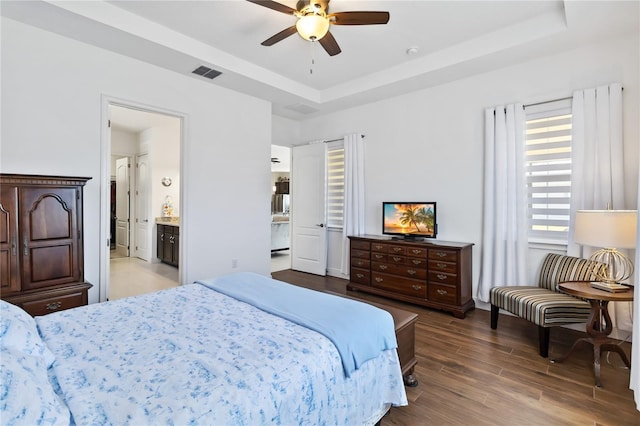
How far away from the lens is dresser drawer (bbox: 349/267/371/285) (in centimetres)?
448

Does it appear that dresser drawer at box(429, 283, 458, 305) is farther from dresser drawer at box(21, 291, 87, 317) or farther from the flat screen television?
dresser drawer at box(21, 291, 87, 317)

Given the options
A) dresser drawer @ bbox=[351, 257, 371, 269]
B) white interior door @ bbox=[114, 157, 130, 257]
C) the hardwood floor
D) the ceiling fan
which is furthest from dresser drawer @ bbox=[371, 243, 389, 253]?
white interior door @ bbox=[114, 157, 130, 257]

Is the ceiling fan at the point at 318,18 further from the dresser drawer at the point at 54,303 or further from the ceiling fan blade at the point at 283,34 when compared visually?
the dresser drawer at the point at 54,303

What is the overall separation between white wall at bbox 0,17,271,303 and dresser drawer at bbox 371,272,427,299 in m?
1.73

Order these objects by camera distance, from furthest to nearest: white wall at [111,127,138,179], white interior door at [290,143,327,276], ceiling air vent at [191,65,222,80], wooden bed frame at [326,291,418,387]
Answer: white wall at [111,127,138,179] → white interior door at [290,143,327,276] → ceiling air vent at [191,65,222,80] → wooden bed frame at [326,291,418,387]

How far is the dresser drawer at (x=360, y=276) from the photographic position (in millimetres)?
4484

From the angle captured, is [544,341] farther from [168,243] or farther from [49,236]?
[168,243]

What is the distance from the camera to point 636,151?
290 cm

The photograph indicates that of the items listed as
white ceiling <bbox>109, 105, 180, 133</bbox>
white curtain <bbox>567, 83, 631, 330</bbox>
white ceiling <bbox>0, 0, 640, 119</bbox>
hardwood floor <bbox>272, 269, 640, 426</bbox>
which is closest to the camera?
hardwood floor <bbox>272, 269, 640, 426</bbox>

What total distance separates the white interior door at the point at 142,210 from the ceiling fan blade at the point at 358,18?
5.65 meters

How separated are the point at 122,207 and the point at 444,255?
7.40 metres

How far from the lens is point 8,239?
7.98ft

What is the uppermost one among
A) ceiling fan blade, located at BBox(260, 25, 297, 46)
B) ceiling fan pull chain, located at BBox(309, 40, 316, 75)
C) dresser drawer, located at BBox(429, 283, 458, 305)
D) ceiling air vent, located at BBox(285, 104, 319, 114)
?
ceiling fan pull chain, located at BBox(309, 40, 316, 75)

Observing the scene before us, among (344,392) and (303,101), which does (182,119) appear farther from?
(344,392)
